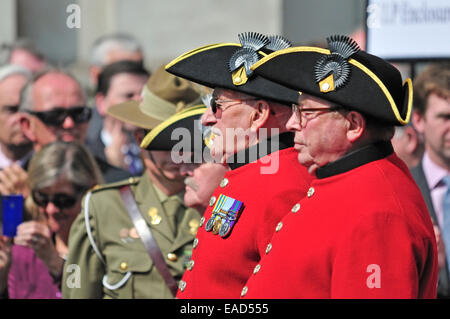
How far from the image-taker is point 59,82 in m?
6.67

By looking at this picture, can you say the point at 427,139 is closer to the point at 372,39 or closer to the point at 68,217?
the point at 372,39

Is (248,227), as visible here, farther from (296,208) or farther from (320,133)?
(320,133)

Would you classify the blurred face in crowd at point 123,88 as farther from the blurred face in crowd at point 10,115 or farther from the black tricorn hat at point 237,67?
the black tricorn hat at point 237,67

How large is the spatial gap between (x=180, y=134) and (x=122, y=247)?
2.33 ft

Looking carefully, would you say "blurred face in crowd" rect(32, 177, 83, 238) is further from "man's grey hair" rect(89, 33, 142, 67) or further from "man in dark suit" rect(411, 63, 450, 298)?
"man's grey hair" rect(89, 33, 142, 67)

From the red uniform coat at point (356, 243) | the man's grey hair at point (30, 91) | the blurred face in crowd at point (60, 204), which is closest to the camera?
the red uniform coat at point (356, 243)

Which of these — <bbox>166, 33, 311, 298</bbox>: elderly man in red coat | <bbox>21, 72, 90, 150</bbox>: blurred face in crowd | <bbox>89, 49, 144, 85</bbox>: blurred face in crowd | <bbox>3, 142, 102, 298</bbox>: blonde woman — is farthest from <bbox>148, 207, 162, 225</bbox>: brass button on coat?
<bbox>89, 49, 144, 85</bbox>: blurred face in crowd

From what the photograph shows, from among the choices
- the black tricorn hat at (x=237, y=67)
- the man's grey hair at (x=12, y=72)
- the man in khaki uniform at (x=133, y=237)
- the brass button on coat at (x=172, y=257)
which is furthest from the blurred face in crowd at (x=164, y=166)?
the man's grey hair at (x=12, y=72)

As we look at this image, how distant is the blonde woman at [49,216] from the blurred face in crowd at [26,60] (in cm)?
386

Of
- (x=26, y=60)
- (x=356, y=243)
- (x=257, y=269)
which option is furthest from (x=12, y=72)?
(x=356, y=243)

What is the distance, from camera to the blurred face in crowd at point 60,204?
560cm

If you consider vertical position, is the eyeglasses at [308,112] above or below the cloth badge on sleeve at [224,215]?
above

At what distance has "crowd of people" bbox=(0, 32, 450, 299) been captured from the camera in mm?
2838

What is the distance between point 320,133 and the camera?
2988 mm
